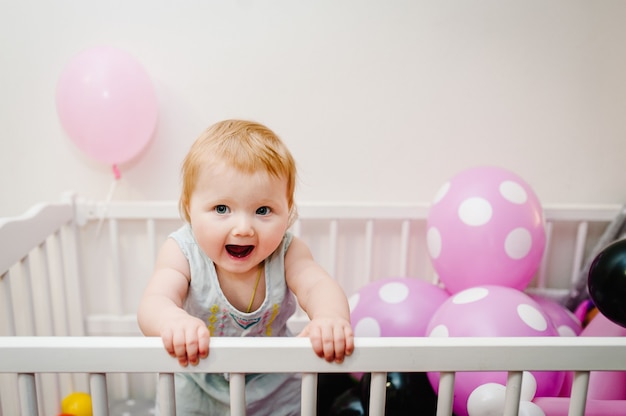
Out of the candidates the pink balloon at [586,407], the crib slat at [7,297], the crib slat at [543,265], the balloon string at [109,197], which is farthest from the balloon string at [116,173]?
the crib slat at [543,265]

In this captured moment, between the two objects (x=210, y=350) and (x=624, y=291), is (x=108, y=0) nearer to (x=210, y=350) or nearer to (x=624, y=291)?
(x=210, y=350)

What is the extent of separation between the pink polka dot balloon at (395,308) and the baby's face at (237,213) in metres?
0.45

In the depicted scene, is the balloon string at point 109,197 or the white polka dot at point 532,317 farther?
the balloon string at point 109,197

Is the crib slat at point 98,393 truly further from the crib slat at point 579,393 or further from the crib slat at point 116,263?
the crib slat at point 116,263

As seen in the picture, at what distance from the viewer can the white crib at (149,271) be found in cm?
66

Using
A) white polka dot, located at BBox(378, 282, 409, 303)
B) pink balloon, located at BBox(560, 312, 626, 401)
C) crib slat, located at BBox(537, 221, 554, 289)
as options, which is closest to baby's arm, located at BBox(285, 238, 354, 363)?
white polka dot, located at BBox(378, 282, 409, 303)

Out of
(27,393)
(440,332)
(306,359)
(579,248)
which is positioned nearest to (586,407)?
(440,332)

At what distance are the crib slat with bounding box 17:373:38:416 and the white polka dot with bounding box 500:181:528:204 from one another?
95 centimetres

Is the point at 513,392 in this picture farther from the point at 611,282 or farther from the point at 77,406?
the point at 77,406

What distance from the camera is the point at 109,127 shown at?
115 cm

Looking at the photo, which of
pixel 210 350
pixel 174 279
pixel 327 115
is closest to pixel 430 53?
pixel 327 115

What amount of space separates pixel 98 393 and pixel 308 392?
26 cm

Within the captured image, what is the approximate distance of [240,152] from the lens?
0.73 m

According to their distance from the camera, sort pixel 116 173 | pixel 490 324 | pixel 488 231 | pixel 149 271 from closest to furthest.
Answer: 1. pixel 490 324
2. pixel 488 231
3. pixel 116 173
4. pixel 149 271
